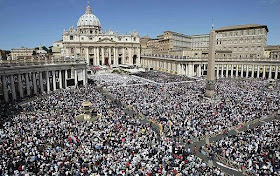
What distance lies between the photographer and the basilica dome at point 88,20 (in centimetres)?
12912

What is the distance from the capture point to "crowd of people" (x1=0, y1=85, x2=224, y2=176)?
1464 centimetres

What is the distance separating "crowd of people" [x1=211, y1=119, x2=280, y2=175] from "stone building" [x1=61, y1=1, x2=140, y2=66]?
90.5 m

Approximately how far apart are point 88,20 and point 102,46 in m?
31.5

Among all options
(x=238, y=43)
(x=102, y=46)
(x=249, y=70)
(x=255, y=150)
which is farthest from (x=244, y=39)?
(x=255, y=150)

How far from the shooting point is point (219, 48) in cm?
9500

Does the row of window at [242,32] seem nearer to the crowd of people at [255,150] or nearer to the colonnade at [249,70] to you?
the colonnade at [249,70]

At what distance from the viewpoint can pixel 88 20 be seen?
129750mm

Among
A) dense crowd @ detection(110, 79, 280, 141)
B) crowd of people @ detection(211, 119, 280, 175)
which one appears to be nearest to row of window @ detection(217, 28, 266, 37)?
dense crowd @ detection(110, 79, 280, 141)

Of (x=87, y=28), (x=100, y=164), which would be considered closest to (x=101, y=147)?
(x=100, y=164)

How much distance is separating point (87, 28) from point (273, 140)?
125 metres

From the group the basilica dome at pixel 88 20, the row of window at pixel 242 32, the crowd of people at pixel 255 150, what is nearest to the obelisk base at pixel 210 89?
the crowd of people at pixel 255 150

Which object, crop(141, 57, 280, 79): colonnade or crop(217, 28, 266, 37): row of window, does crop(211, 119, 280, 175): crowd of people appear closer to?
crop(141, 57, 280, 79): colonnade

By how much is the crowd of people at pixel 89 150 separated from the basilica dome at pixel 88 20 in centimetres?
11407

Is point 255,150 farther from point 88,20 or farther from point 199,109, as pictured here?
point 88,20
